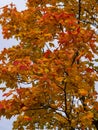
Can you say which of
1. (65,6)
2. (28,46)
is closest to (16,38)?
(28,46)

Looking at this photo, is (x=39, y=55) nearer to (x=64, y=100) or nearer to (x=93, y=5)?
(x=64, y=100)

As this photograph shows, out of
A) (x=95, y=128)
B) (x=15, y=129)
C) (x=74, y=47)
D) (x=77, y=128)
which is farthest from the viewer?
(x=95, y=128)

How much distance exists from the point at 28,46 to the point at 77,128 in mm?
3513

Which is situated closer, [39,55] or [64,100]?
[64,100]

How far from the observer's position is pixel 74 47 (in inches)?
384

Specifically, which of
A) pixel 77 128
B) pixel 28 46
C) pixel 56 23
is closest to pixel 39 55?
pixel 28 46

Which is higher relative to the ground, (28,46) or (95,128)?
(28,46)

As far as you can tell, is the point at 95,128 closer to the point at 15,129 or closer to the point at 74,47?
the point at 15,129

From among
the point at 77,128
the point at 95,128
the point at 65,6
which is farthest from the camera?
the point at 65,6

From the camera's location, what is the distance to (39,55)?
499 inches

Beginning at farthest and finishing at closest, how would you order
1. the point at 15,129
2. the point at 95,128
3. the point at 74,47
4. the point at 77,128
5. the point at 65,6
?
the point at 65,6 → the point at 95,128 → the point at 15,129 → the point at 77,128 → the point at 74,47

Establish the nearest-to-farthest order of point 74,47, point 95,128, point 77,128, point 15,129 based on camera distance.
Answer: point 74,47
point 77,128
point 15,129
point 95,128

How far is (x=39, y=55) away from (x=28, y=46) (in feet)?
1.50

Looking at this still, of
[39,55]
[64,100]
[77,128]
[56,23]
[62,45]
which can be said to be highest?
[39,55]
